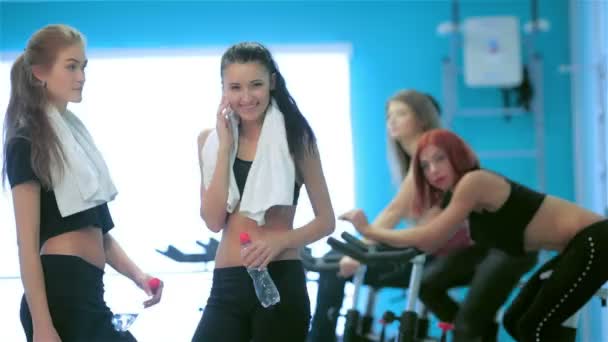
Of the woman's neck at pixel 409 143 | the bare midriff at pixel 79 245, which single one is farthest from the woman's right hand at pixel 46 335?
the woman's neck at pixel 409 143

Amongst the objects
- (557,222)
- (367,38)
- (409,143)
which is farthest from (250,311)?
(367,38)

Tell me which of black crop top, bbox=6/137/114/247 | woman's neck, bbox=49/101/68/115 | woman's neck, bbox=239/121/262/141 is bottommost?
black crop top, bbox=6/137/114/247

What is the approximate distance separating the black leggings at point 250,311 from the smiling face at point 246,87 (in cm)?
36

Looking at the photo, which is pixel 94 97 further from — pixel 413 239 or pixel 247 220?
pixel 247 220

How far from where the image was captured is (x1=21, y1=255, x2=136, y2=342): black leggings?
2.02 metres

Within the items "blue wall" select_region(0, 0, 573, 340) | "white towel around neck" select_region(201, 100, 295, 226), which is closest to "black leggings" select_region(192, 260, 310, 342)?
"white towel around neck" select_region(201, 100, 295, 226)

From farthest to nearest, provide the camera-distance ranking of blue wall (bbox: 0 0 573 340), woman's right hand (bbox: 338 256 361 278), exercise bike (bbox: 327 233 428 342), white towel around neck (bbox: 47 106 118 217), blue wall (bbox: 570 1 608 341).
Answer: blue wall (bbox: 0 0 573 340) → blue wall (bbox: 570 1 608 341) → woman's right hand (bbox: 338 256 361 278) → exercise bike (bbox: 327 233 428 342) → white towel around neck (bbox: 47 106 118 217)

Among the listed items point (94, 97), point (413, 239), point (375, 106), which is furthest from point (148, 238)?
point (413, 239)

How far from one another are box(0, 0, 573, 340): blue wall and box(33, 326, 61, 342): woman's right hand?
151 inches

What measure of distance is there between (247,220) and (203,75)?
3682 millimetres

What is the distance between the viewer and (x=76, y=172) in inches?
81.8

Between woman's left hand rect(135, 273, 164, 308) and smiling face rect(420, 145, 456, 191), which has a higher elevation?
smiling face rect(420, 145, 456, 191)

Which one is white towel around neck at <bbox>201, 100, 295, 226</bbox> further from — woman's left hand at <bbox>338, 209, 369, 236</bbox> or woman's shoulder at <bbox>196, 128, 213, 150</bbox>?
woman's left hand at <bbox>338, 209, 369, 236</bbox>

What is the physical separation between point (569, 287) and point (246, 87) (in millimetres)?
1369
